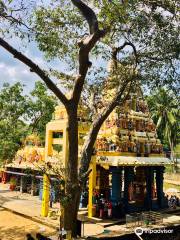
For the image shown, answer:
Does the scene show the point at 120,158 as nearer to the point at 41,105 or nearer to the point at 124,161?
the point at 124,161

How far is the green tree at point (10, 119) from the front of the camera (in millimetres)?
34597

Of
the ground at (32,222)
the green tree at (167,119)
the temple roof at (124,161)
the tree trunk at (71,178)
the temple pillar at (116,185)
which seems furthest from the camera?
the green tree at (167,119)

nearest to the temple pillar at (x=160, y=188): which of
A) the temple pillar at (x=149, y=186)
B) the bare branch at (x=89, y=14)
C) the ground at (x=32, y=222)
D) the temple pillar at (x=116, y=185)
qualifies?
the temple pillar at (x=149, y=186)

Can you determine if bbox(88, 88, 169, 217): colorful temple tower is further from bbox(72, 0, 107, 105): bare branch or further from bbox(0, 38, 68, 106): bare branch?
bbox(0, 38, 68, 106): bare branch

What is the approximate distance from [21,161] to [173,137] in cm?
3330

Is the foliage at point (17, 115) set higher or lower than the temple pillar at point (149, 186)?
higher

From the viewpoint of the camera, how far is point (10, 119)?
38281 millimetres

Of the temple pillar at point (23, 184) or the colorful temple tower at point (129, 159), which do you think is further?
the temple pillar at point (23, 184)

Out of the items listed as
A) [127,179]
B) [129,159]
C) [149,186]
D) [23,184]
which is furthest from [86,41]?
[23,184]

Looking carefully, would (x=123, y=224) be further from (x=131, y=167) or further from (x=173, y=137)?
(x=173, y=137)

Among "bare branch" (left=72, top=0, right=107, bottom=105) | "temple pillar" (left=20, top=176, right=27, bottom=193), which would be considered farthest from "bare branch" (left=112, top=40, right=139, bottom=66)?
"temple pillar" (left=20, top=176, right=27, bottom=193)

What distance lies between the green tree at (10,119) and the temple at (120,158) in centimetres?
967

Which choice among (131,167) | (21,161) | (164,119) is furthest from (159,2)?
(164,119)

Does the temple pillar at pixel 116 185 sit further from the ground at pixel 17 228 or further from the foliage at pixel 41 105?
the foliage at pixel 41 105
